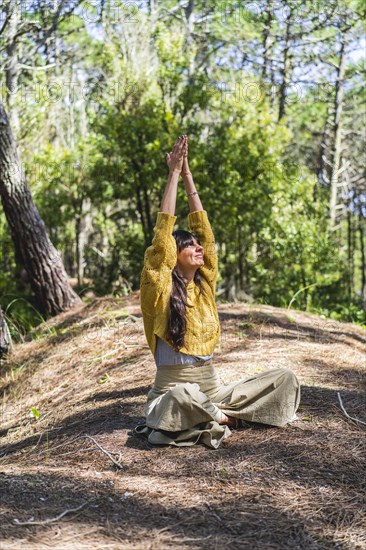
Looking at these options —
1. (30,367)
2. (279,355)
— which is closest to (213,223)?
(30,367)

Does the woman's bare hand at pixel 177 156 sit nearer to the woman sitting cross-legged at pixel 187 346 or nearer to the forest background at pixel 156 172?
the woman sitting cross-legged at pixel 187 346

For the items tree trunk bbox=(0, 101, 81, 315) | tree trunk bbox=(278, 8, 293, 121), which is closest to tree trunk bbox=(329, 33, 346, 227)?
tree trunk bbox=(278, 8, 293, 121)

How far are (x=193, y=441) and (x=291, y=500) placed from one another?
89 centimetres

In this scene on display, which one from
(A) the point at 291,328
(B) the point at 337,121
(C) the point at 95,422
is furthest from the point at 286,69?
(C) the point at 95,422

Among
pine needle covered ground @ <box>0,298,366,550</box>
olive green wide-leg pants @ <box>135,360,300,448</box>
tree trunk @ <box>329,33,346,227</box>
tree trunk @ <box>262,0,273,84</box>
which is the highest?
tree trunk @ <box>262,0,273,84</box>

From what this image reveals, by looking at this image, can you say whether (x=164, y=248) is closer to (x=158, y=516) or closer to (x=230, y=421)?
(x=230, y=421)

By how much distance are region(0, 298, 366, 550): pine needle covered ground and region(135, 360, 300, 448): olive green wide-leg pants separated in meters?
0.08

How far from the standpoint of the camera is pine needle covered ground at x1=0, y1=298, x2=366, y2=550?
2844 millimetres

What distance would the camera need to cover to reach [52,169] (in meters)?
14.8

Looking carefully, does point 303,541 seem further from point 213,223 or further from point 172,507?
point 213,223

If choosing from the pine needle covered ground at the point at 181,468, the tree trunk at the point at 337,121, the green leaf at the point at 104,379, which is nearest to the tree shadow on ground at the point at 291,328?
the pine needle covered ground at the point at 181,468

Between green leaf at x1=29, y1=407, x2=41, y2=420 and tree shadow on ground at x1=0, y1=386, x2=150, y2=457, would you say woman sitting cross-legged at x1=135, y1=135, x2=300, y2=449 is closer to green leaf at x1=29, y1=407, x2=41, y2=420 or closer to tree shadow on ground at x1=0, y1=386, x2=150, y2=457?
tree shadow on ground at x1=0, y1=386, x2=150, y2=457

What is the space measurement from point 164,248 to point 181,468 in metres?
1.27

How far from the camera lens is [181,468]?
3582 millimetres
